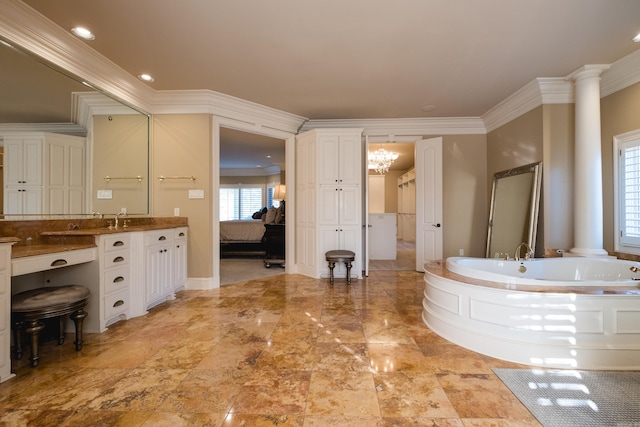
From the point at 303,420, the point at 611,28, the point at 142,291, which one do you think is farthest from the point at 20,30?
the point at 611,28

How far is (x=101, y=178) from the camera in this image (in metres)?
3.03

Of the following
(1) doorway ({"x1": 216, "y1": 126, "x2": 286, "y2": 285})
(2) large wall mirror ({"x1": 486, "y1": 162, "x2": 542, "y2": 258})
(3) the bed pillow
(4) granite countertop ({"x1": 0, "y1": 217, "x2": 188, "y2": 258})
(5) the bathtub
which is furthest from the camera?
(3) the bed pillow

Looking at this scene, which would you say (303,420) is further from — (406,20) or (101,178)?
(101,178)

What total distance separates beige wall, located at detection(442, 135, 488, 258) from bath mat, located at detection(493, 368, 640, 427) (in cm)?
301

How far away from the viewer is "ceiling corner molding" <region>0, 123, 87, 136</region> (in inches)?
84.2

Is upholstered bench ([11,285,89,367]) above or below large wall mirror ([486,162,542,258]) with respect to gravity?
below

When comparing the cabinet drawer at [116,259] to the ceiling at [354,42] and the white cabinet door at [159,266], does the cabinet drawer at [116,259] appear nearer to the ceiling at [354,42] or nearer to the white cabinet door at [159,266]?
the white cabinet door at [159,266]

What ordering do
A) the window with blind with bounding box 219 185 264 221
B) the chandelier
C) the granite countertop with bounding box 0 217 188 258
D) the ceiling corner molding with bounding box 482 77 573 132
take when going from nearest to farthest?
the granite countertop with bounding box 0 217 188 258 → the ceiling corner molding with bounding box 482 77 573 132 → the chandelier → the window with blind with bounding box 219 185 264 221

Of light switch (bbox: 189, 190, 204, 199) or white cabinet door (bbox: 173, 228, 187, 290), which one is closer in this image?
white cabinet door (bbox: 173, 228, 187, 290)

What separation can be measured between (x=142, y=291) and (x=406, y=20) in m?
3.71

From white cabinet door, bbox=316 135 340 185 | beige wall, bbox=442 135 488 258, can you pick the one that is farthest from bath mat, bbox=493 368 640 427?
white cabinet door, bbox=316 135 340 185

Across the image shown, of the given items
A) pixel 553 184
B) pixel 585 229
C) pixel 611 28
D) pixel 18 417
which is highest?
pixel 611 28

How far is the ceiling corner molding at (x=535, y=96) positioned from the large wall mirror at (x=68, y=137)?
5.25 meters

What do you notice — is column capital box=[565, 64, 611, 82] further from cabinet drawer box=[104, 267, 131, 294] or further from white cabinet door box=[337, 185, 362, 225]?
cabinet drawer box=[104, 267, 131, 294]
